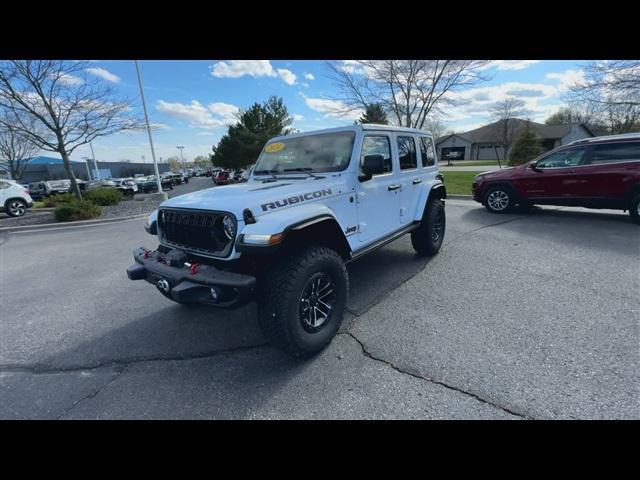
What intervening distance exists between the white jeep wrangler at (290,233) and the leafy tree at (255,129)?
31.8m

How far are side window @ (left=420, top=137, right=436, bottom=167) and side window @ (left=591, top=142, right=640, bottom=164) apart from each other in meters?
4.17

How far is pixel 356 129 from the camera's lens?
3418 millimetres

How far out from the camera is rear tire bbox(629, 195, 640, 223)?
5.93 m

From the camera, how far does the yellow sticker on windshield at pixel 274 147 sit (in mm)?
3874

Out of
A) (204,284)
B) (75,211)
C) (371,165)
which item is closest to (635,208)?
(371,165)

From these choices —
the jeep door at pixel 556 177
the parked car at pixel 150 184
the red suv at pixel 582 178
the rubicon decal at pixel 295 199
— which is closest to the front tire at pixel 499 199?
the red suv at pixel 582 178

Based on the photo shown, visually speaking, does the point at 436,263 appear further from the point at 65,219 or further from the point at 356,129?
the point at 65,219

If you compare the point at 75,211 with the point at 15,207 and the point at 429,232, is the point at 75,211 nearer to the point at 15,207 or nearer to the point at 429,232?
the point at 15,207

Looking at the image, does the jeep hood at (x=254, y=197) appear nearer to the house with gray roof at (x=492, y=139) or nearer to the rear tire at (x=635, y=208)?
the rear tire at (x=635, y=208)

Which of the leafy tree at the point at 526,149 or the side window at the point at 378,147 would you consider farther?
the leafy tree at the point at 526,149
